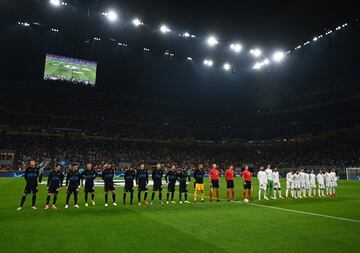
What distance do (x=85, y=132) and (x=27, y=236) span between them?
51.8 m

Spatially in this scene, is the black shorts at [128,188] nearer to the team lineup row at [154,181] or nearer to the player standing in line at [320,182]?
the team lineup row at [154,181]

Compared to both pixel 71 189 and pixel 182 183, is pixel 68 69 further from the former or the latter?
pixel 182 183

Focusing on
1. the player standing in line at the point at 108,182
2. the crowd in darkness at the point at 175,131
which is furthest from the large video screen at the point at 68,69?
the player standing in line at the point at 108,182

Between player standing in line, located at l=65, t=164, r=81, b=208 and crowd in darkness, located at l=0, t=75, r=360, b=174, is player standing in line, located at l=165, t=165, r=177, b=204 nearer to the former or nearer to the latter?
player standing in line, located at l=65, t=164, r=81, b=208

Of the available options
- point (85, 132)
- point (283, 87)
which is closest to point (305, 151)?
point (283, 87)

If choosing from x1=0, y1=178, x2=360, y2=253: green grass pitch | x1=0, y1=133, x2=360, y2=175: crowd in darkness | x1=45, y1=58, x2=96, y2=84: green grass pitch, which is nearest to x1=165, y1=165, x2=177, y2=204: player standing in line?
x1=0, y1=178, x2=360, y2=253: green grass pitch

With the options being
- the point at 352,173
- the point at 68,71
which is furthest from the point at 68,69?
the point at 352,173

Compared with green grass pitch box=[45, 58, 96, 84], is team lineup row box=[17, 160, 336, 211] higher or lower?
lower

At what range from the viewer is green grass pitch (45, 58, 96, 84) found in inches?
1662

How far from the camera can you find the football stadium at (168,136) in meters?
10.1

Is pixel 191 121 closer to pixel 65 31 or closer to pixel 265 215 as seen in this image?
pixel 65 31

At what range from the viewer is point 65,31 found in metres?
38.2

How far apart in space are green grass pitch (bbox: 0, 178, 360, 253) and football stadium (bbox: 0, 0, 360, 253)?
8 centimetres

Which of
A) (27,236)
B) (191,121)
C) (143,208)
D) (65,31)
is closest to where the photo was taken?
(27,236)
